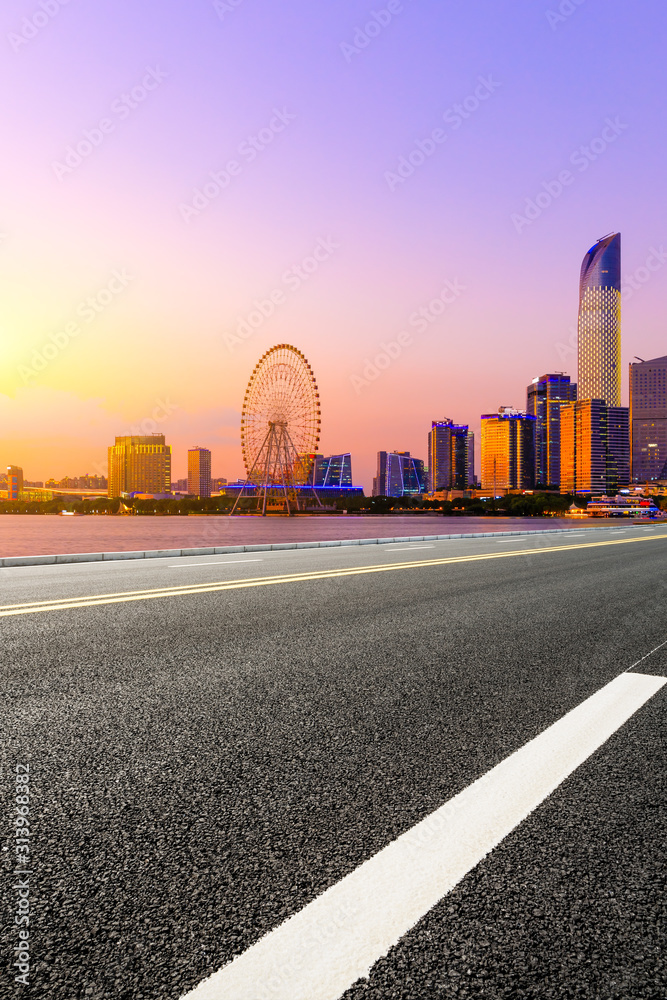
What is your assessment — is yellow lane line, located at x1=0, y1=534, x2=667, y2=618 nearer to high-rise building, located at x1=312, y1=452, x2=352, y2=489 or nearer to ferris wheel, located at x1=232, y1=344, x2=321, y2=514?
ferris wheel, located at x1=232, y1=344, x2=321, y2=514

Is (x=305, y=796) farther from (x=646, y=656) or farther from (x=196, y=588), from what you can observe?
(x=196, y=588)

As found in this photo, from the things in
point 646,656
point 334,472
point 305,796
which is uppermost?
point 334,472

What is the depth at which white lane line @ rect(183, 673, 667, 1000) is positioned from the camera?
1675 millimetres

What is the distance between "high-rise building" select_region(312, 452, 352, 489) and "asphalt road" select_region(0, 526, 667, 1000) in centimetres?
14003

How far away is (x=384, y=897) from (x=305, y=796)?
2.39 ft

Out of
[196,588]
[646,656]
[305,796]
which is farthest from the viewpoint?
[196,588]

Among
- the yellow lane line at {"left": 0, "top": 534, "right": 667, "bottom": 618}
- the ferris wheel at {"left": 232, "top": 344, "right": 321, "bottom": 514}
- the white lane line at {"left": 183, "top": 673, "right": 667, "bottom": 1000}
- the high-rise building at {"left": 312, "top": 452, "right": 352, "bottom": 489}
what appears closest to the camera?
the white lane line at {"left": 183, "top": 673, "right": 667, "bottom": 1000}

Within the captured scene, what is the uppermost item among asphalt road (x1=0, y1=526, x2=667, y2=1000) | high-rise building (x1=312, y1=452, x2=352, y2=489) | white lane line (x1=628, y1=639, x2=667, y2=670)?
high-rise building (x1=312, y1=452, x2=352, y2=489)

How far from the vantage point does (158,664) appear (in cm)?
505

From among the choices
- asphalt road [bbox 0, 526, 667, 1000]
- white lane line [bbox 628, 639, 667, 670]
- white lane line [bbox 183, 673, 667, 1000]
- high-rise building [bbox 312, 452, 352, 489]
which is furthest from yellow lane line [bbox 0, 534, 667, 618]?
high-rise building [bbox 312, 452, 352, 489]

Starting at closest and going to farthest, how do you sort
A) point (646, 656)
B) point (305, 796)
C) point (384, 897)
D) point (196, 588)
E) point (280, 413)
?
1. point (384, 897)
2. point (305, 796)
3. point (646, 656)
4. point (196, 588)
5. point (280, 413)

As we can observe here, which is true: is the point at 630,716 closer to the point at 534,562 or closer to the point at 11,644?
the point at 11,644

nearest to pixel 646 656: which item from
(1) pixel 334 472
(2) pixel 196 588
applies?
(2) pixel 196 588

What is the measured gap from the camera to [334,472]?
15250 cm
